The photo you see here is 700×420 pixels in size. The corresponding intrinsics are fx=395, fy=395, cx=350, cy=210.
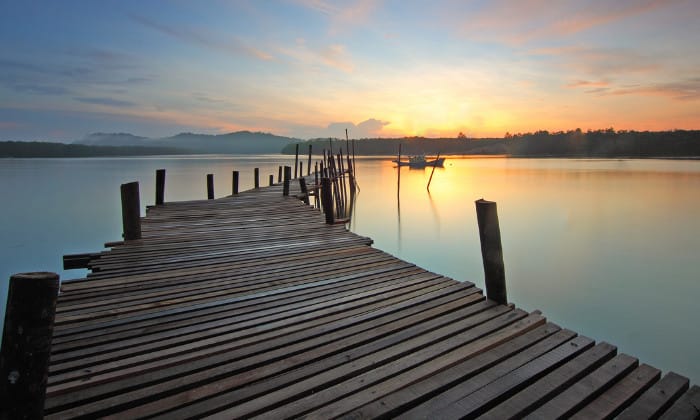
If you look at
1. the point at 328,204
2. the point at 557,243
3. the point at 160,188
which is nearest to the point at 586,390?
the point at 328,204

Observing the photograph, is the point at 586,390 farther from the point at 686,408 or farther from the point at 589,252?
the point at 589,252

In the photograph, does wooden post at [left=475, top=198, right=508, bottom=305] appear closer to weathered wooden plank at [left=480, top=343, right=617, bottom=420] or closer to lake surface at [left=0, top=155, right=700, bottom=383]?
weathered wooden plank at [left=480, top=343, right=617, bottom=420]

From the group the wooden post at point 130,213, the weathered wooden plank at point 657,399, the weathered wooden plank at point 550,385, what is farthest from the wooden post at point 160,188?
the weathered wooden plank at point 657,399

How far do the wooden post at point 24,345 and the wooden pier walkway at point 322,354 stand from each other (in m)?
0.24

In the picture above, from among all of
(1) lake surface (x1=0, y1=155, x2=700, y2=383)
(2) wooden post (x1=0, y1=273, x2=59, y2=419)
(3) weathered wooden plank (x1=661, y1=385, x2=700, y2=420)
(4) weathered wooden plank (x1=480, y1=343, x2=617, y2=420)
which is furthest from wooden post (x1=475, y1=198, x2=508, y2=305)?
(1) lake surface (x1=0, y1=155, x2=700, y2=383)

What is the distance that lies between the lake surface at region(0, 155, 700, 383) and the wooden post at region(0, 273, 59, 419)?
23.6 feet

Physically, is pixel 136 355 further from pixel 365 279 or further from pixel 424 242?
pixel 424 242

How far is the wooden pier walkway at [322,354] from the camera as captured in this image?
2.31m

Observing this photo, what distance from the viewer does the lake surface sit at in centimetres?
725

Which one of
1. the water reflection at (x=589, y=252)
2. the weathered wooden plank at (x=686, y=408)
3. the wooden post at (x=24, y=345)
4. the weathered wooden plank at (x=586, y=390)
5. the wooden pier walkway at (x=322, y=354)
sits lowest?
the water reflection at (x=589, y=252)

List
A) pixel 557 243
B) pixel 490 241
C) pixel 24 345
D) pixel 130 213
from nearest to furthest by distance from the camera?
pixel 24 345, pixel 490 241, pixel 130 213, pixel 557 243

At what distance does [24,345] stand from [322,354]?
5.64ft

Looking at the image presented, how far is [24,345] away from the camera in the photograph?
200cm

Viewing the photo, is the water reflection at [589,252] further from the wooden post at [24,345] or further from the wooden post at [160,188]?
the wooden post at [24,345]
